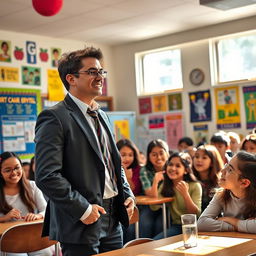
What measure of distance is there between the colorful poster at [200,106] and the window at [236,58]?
0.29 meters

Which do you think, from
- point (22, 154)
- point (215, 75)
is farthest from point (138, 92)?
point (22, 154)

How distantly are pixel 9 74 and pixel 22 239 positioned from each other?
12.8ft

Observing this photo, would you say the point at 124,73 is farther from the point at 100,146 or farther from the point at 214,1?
the point at 100,146

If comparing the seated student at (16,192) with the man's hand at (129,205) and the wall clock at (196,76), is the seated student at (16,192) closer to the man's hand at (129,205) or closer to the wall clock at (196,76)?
the man's hand at (129,205)

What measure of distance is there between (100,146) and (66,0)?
3.31 meters

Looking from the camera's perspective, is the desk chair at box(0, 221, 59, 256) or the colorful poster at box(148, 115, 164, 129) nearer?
the desk chair at box(0, 221, 59, 256)

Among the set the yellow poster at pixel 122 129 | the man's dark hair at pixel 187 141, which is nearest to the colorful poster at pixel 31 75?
the yellow poster at pixel 122 129

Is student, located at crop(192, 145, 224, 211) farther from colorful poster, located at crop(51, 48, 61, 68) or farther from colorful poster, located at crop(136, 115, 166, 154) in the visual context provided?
colorful poster, located at crop(51, 48, 61, 68)

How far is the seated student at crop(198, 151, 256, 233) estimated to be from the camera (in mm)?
2447

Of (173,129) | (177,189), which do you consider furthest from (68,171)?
(173,129)

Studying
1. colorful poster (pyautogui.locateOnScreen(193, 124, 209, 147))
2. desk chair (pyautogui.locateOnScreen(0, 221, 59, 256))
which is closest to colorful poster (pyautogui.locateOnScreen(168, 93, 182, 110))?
colorful poster (pyautogui.locateOnScreen(193, 124, 209, 147))

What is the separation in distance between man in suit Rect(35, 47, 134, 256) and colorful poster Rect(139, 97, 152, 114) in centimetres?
526

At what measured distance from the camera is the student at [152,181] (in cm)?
436

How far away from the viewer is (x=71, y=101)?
2.17m
